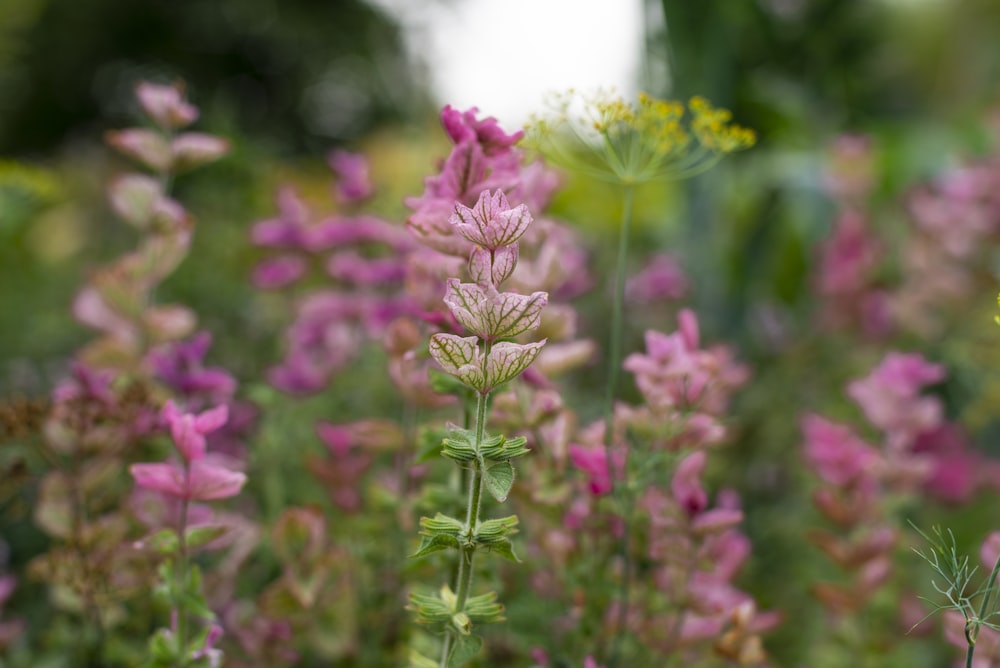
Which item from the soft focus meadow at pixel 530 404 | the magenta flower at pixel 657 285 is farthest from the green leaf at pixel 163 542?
the magenta flower at pixel 657 285

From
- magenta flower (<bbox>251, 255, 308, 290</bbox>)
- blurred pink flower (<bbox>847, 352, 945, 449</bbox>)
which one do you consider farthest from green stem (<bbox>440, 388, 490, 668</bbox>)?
magenta flower (<bbox>251, 255, 308, 290</bbox>)

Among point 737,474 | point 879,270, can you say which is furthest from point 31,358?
point 879,270

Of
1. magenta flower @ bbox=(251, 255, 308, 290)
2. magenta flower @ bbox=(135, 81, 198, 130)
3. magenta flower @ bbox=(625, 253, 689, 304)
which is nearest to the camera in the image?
magenta flower @ bbox=(135, 81, 198, 130)

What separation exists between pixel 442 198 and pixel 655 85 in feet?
4.07

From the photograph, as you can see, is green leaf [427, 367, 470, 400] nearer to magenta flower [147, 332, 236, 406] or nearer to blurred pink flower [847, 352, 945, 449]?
magenta flower [147, 332, 236, 406]

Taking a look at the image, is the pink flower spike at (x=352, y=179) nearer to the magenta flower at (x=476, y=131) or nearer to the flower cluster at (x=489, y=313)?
the magenta flower at (x=476, y=131)

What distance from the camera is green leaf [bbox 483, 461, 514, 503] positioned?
0.44 meters

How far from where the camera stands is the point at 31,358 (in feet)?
4.59

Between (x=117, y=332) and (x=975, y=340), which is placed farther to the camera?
(x=975, y=340)

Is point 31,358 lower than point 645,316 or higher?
lower

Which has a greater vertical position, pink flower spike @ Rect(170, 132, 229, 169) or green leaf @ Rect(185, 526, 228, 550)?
pink flower spike @ Rect(170, 132, 229, 169)

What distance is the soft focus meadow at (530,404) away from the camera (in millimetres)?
572

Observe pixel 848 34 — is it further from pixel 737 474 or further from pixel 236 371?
pixel 236 371

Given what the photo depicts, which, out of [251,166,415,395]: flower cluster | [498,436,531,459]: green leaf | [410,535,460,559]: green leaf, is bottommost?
[410,535,460,559]: green leaf
